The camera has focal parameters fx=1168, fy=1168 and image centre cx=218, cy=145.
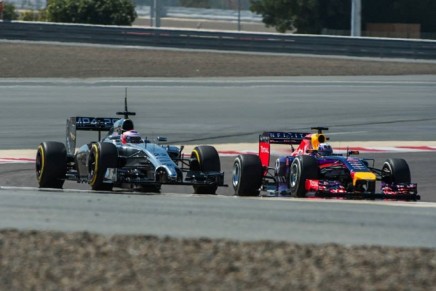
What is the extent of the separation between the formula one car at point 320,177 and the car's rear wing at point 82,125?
2420mm

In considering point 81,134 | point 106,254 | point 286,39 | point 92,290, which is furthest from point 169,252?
point 286,39

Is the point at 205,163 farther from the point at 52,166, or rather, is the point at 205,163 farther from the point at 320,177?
the point at 52,166

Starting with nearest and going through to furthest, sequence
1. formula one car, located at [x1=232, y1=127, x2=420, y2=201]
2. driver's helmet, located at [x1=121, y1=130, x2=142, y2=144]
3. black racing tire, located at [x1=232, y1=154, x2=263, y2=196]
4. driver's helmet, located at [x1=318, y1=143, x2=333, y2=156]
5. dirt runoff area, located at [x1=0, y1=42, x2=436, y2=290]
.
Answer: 1. dirt runoff area, located at [x1=0, y1=42, x2=436, y2=290]
2. formula one car, located at [x1=232, y1=127, x2=420, y2=201]
3. black racing tire, located at [x1=232, y1=154, x2=263, y2=196]
4. driver's helmet, located at [x1=318, y1=143, x2=333, y2=156]
5. driver's helmet, located at [x1=121, y1=130, x2=142, y2=144]

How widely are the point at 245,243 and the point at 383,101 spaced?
22.7 m

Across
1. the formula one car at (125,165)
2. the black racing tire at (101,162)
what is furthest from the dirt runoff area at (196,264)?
the formula one car at (125,165)

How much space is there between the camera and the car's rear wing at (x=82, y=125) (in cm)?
1734

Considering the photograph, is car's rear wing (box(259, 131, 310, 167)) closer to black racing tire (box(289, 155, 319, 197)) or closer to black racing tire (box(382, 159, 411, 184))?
black racing tire (box(289, 155, 319, 197))

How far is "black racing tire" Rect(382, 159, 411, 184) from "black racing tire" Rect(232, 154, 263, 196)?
176 centimetres

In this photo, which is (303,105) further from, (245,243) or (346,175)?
(245,243)

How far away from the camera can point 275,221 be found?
10164 mm

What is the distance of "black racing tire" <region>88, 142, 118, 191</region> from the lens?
50.9 ft

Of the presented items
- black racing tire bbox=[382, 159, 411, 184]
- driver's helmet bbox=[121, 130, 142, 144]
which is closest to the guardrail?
black racing tire bbox=[382, 159, 411, 184]

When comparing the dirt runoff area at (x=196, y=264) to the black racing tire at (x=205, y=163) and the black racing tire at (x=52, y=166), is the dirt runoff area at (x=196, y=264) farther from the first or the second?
the black racing tire at (x=205, y=163)

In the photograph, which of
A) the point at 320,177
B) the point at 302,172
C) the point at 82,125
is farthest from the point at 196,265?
the point at 82,125
